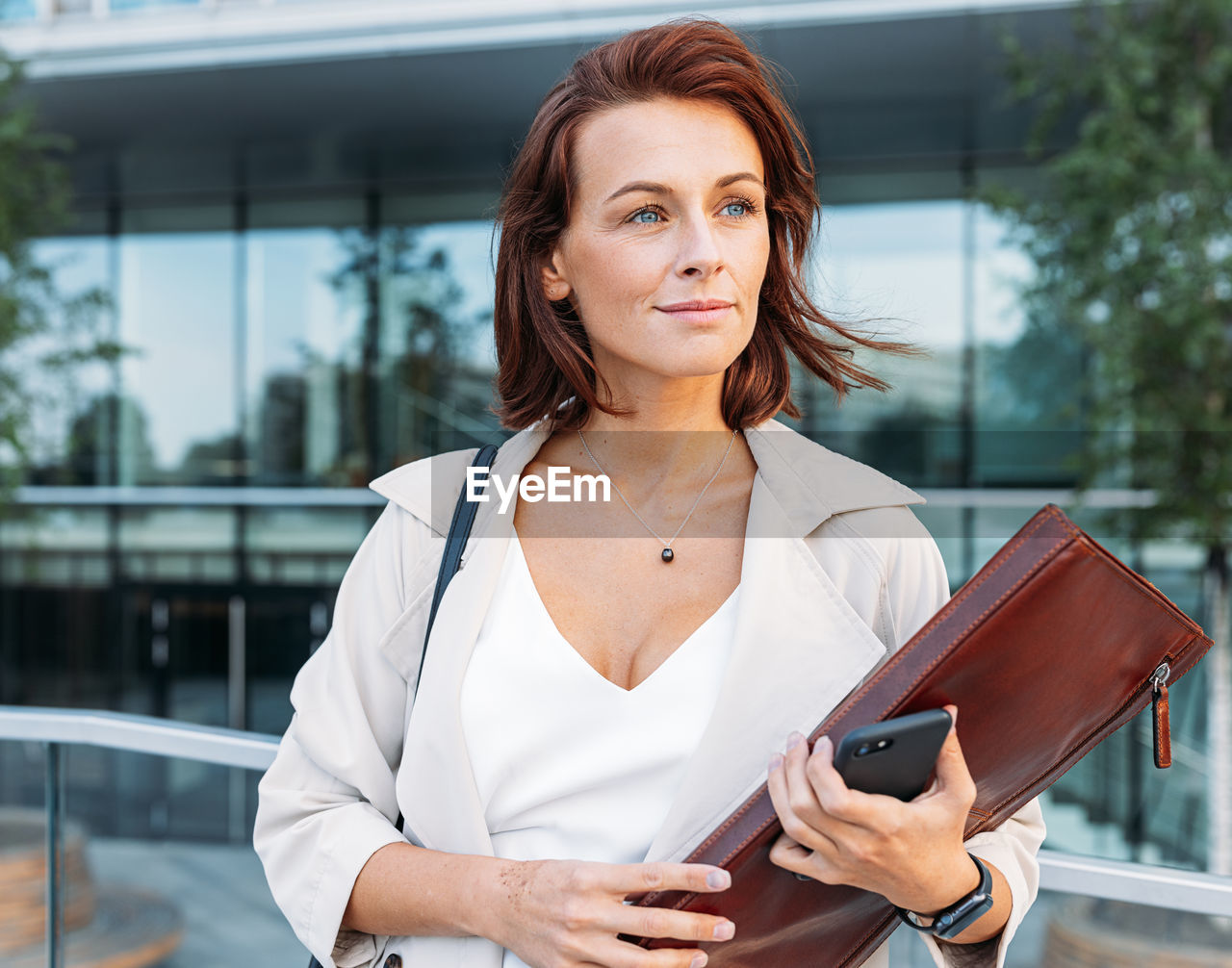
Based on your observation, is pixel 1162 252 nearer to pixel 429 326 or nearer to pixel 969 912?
pixel 969 912

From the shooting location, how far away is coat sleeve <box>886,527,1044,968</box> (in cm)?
117

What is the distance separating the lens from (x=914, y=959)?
7.13ft

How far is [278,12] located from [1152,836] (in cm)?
816

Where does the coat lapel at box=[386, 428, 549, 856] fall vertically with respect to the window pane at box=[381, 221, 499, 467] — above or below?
below

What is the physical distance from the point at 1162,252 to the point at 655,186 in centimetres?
490

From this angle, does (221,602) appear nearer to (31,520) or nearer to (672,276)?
(31,520)

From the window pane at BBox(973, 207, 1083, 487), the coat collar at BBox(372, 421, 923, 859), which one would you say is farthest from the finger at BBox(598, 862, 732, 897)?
the window pane at BBox(973, 207, 1083, 487)

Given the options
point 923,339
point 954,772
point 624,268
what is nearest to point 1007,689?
point 954,772

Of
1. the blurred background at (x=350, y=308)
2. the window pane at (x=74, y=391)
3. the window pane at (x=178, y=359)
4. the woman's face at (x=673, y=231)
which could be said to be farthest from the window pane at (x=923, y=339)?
the woman's face at (x=673, y=231)

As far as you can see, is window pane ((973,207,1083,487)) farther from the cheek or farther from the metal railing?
the cheek

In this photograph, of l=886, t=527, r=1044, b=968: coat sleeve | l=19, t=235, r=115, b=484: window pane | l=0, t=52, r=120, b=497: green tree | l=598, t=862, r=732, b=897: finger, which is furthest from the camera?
l=19, t=235, r=115, b=484: window pane

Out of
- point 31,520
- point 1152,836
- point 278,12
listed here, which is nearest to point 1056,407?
point 1152,836

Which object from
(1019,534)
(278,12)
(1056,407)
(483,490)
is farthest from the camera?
(1056,407)

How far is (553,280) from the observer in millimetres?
1532
